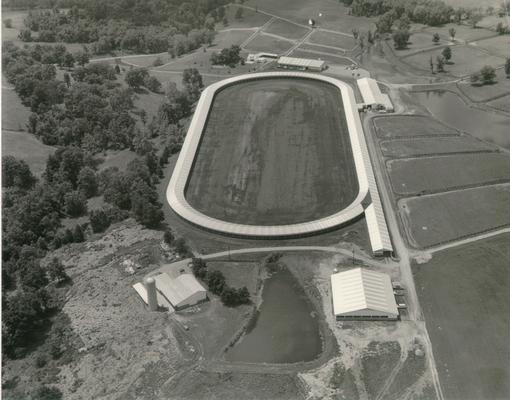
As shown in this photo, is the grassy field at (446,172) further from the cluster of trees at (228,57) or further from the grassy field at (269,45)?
the grassy field at (269,45)

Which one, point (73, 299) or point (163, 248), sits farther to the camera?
point (163, 248)

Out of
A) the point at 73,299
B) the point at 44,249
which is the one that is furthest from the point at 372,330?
the point at 44,249

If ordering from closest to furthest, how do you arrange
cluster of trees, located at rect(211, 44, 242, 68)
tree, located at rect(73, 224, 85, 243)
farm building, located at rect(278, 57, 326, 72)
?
tree, located at rect(73, 224, 85, 243)
farm building, located at rect(278, 57, 326, 72)
cluster of trees, located at rect(211, 44, 242, 68)

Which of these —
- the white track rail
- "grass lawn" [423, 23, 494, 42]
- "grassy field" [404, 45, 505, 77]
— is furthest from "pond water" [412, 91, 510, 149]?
"grass lawn" [423, 23, 494, 42]

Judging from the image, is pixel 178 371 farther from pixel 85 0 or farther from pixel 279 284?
pixel 85 0

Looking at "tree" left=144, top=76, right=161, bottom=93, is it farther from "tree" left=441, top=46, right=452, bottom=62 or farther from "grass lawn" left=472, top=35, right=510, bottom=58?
"grass lawn" left=472, top=35, right=510, bottom=58

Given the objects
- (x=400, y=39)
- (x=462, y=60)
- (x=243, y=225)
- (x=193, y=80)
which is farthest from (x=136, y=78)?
(x=462, y=60)
